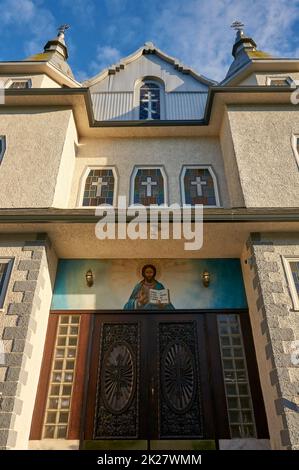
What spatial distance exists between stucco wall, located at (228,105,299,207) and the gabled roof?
326cm

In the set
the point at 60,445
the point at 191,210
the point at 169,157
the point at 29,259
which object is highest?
the point at 169,157

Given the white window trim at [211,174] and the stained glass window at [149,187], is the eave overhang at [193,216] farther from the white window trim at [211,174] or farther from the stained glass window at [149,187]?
the stained glass window at [149,187]

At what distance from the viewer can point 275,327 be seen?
6.06 meters

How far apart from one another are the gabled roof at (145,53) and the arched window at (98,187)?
419 cm

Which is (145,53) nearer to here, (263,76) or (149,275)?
(263,76)

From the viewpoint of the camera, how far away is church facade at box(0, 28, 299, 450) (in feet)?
20.1

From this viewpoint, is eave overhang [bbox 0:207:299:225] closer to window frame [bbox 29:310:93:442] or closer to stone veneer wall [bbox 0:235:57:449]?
stone veneer wall [bbox 0:235:57:449]

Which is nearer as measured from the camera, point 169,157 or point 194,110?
point 169,157

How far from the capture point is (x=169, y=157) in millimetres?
9539

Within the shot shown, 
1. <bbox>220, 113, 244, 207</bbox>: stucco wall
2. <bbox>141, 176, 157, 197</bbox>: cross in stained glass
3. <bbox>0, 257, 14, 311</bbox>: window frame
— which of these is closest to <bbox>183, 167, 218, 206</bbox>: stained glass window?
<bbox>220, 113, 244, 207</bbox>: stucco wall

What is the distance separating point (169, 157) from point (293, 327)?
5517mm

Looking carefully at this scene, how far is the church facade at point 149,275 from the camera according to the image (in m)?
6.12

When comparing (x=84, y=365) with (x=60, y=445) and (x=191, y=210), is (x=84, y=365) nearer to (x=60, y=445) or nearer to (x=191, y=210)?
(x=60, y=445)
